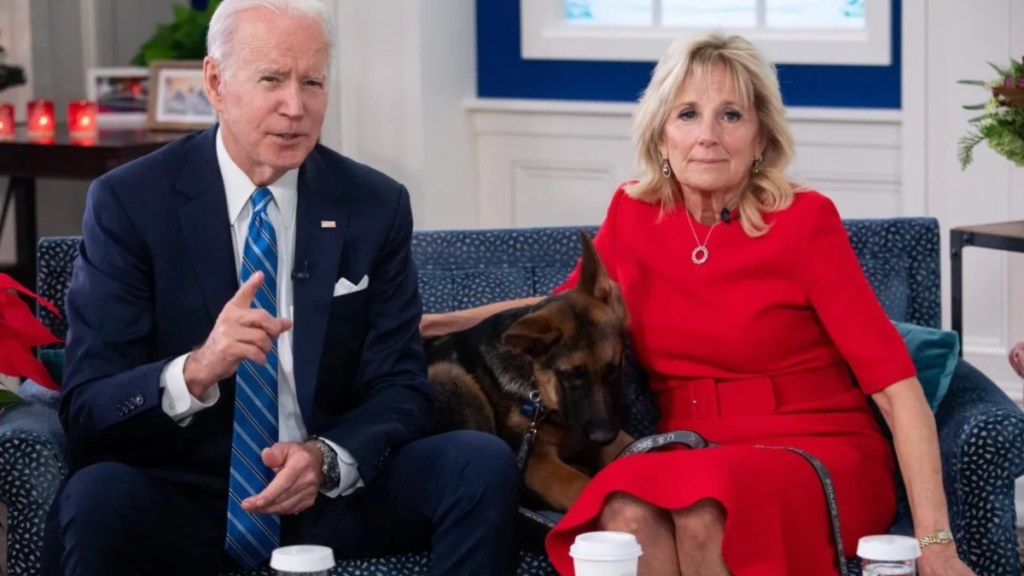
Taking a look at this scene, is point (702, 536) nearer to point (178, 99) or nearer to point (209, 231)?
point (209, 231)

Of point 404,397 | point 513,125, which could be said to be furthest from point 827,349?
point 513,125

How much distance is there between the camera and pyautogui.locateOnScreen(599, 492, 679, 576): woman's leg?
2613 millimetres

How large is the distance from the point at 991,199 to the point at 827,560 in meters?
2.03

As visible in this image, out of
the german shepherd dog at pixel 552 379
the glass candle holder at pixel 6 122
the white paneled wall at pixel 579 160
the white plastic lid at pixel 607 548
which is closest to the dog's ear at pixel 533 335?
the german shepherd dog at pixel 552 379

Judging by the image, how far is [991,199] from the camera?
4.44 m

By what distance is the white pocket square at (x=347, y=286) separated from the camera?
2.82 metres

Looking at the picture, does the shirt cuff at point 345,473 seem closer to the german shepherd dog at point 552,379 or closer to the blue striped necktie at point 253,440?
the blue striped necktie at point 253,440

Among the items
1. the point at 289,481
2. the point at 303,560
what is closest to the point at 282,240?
the point at 289,481

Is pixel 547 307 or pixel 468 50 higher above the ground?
pixel 468 50

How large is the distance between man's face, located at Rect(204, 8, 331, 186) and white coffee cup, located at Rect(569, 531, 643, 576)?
1079 millimetres

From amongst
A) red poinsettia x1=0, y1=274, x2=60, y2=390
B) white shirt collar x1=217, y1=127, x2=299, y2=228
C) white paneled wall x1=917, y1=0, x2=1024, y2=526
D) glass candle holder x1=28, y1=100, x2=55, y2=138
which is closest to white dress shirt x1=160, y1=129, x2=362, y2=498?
white shirt collar x1=217, y1=127, x2=299, y2=228

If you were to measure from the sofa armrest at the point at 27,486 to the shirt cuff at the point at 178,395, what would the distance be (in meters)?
0.23

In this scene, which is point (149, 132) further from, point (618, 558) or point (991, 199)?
point (618, 558)

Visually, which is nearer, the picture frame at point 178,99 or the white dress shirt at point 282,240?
the white dress shirt at point 282,240
